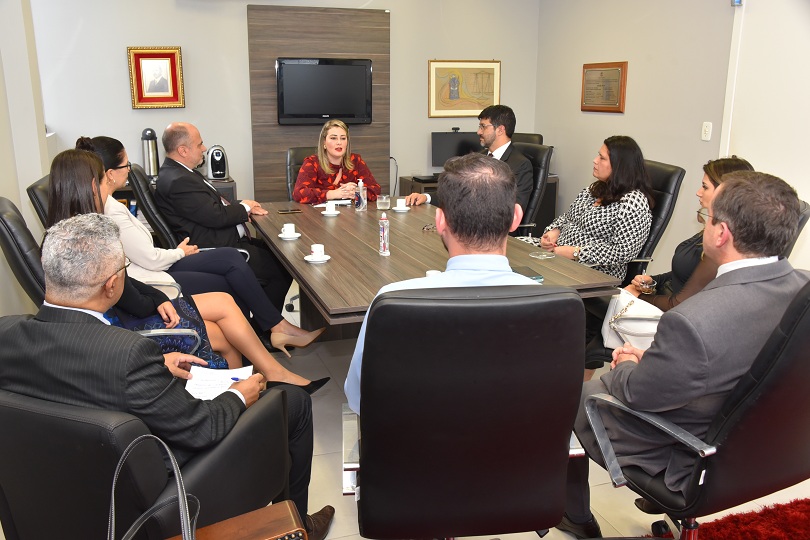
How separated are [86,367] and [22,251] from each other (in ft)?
3.64

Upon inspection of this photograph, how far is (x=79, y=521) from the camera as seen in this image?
1509mm

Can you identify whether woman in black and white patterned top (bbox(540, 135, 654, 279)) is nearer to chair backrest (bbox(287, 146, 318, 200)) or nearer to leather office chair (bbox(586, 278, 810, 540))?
leather office chair (bbox(586, 278, 810, 540))

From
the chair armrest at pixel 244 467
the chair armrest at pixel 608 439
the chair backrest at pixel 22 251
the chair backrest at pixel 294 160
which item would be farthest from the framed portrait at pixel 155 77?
the chair armrest at pixel 608 439

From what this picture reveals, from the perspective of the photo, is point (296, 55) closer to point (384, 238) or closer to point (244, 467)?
point (384, 238)

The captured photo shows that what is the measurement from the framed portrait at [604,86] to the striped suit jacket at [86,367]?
5.06 meters

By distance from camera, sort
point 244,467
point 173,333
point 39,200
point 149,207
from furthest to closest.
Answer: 1. point 149,207
2. point 39,200
3. point 173,333
4. point 244,467

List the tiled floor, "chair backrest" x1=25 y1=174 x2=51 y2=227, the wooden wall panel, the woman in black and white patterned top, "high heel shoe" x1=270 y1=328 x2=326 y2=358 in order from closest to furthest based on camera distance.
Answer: the tiled floor, "chair backrest" x1=25 y1=174 x2=51 y2=227, the woman in black and white patterned top, "high heel shoe" x1=270 y1=328 x2=326 y2=358, the wooden wall panel

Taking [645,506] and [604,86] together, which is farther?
[604,86]

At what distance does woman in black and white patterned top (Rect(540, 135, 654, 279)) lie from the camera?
139 inches

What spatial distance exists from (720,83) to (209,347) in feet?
12.5

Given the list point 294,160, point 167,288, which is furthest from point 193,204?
point 294,160

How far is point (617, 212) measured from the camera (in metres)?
3.55

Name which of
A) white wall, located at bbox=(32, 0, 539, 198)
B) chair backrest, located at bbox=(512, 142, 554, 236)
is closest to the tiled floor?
chair backrest, located at bbox=(512, 142, 554, 236)

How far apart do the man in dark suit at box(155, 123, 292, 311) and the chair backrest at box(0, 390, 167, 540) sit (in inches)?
100
